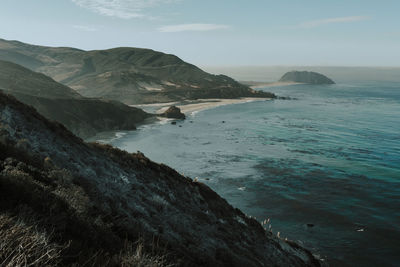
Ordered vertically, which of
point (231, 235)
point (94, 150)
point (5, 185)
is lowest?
point (231, 235)

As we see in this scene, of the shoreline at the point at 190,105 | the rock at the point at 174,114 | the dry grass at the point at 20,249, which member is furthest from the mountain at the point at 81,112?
the dry grass at the point at 20,249

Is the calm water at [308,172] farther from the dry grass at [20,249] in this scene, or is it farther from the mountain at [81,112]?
the dry grass at [20,249]

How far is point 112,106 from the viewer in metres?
94.2

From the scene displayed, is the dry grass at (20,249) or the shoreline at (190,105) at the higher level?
the dry grass at (20,249)

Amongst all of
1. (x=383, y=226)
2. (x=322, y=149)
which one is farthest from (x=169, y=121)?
(x=383, y=226)

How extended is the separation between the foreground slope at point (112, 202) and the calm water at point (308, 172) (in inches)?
340

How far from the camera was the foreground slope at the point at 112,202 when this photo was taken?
7.84m

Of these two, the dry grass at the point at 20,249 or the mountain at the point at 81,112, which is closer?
the dry grass at the point at 20,249

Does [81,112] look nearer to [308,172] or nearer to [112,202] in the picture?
[308,172]

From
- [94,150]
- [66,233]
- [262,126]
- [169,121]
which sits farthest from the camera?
[169,121]

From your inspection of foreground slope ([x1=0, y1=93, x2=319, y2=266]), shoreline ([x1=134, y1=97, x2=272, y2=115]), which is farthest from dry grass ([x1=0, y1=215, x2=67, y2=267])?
shoreline ([x1=134, y1=97, x2=272, y2=115])

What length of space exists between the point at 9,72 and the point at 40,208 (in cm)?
14319

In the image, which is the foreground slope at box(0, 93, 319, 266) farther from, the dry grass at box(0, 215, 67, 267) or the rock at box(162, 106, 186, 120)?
the rock at box(162, 106, 186, 120)

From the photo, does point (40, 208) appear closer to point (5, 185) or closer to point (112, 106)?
point (5, 185)
